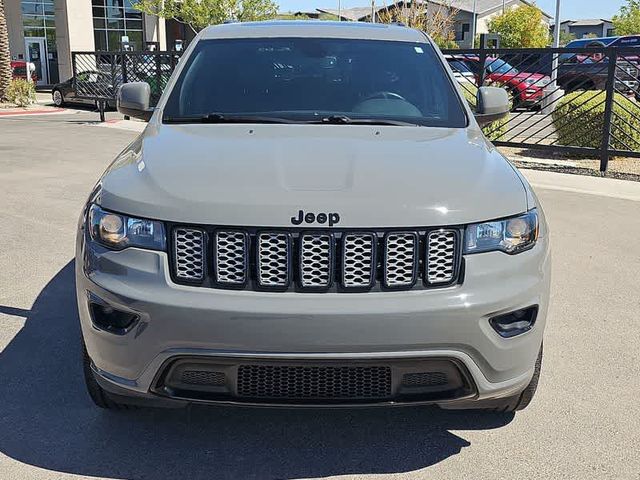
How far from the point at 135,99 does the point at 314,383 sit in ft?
8.03

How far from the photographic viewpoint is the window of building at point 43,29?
3488 cm

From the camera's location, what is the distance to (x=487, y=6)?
81.4m

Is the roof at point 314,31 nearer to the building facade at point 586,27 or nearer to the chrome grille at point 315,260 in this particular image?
the chrome grille at point 315,260

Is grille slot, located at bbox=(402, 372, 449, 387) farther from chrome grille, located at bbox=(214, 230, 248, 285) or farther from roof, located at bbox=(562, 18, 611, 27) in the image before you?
roof, located at bbox=(562, 18, 611, 27)

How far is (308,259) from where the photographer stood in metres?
2.62

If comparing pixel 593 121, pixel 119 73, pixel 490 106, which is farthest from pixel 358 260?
pixel 119 73

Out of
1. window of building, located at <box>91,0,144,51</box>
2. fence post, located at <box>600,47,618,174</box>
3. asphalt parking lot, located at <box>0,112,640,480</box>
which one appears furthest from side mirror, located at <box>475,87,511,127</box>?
window of building, located at <box>91,0,144,51</box>

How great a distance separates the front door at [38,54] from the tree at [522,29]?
38.7 m

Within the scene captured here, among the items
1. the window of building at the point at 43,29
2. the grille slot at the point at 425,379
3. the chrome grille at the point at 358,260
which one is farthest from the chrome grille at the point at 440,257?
the window of building at the point at 43,29

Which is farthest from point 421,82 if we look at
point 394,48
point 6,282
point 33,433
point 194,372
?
point 6,282

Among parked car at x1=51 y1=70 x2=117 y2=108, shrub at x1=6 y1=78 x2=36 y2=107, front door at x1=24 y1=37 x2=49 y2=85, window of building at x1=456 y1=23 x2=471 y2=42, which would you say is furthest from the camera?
window of building at x1=456 y1=23 x2=471 y2=42

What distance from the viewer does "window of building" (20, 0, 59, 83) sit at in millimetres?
34875

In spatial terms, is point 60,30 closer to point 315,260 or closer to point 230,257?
point 230,257

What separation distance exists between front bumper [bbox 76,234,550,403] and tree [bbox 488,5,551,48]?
6129cm
